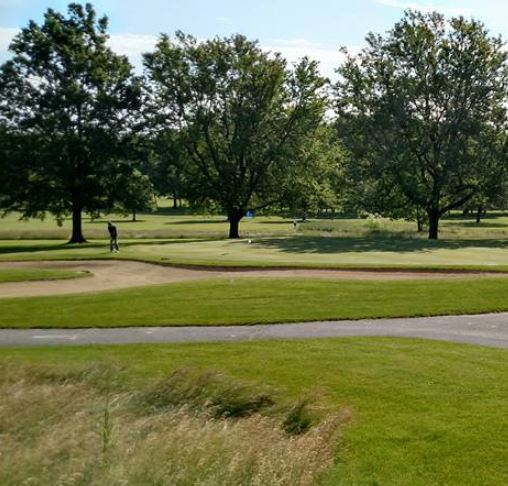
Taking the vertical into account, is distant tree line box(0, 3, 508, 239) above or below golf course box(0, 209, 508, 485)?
above

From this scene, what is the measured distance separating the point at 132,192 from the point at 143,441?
43.9 m

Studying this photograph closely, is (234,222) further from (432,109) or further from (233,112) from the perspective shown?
(432,109)

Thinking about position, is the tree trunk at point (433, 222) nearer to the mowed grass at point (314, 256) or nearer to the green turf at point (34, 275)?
the mowed grass at point (314, 256)

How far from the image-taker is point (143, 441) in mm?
7008

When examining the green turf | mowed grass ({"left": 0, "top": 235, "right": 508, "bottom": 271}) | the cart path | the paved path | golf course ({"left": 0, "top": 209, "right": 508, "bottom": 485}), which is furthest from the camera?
mowed grass ({"left": 0, "top": 235, "right": 508, "bottom": 271})

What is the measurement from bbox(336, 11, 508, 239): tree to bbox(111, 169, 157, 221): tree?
19.2 m

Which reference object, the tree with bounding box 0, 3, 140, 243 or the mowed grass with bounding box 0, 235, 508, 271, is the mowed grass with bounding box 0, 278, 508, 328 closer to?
the mowed grass with bounding box 0, 235, 508, 271

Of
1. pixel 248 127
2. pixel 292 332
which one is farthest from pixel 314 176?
pixel 292 332

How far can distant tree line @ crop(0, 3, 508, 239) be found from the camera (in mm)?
48281

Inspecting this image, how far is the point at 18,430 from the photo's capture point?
24.4 ft

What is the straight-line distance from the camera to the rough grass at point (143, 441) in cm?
608

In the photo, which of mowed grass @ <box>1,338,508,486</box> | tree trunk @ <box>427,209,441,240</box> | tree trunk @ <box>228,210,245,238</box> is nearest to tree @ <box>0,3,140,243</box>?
tree trunk @ <box>228,210,245,238</box>

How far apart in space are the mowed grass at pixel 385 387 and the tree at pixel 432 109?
129 ft

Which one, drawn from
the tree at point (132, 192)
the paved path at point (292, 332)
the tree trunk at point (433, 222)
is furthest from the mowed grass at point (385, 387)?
the tree trunk at point (433, 222)
